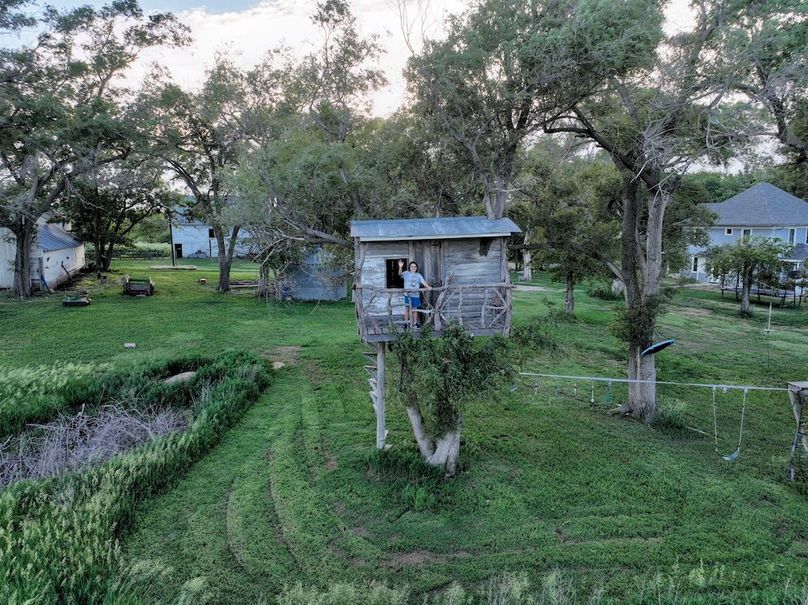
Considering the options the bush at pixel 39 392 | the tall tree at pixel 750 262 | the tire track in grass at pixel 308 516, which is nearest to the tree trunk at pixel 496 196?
the tire track in grass at pixel 308 516

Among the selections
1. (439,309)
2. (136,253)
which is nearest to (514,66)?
(439,309)

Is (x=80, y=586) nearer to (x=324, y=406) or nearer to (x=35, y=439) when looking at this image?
(x=35, y=439)

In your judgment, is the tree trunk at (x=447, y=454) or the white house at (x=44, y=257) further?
the white house at (x=44, y=257)

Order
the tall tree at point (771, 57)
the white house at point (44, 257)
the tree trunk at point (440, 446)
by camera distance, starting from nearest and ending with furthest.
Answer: the tall tree at point (771, 57), the tree trunk at point (440, 446), the white house at point (44, 257)

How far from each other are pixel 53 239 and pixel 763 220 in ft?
166

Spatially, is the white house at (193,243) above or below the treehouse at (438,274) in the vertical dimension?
above

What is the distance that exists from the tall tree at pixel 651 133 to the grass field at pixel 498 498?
2.64 metres

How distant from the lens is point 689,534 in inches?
363

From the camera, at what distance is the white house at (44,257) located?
31422 millimetres

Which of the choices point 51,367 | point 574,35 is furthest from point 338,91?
point 51,367

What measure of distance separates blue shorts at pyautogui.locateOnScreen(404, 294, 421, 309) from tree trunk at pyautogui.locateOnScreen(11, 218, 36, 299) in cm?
2758

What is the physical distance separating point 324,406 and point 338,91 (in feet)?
43.7

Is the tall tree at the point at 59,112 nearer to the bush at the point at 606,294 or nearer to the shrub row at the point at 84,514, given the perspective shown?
the shrub row at the point at 84,514

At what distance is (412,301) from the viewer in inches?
436
